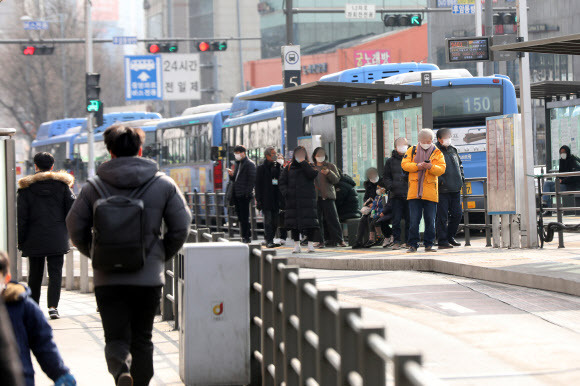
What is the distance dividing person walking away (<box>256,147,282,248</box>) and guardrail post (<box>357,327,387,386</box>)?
1489 centimetres

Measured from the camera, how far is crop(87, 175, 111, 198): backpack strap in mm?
6281

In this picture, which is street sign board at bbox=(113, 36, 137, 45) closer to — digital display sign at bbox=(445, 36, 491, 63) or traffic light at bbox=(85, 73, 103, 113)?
traffic light at bbox=(85, 73, 103, 113)

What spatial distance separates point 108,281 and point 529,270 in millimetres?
7543

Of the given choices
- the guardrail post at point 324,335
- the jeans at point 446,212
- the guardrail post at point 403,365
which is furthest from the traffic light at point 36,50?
the guardrail post at point 403,365

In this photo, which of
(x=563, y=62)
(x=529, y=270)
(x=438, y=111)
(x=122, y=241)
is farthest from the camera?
(x=563, y=62)

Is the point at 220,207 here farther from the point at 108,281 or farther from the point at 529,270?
the point at 108,281

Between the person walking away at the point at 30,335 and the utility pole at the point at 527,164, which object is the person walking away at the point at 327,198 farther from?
the person walking away at the point at 30,335

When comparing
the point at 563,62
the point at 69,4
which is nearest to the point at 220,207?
the point at 563,62

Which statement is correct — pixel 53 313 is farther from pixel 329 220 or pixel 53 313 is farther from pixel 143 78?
pixel 143 78

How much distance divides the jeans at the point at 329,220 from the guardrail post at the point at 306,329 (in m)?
12.5

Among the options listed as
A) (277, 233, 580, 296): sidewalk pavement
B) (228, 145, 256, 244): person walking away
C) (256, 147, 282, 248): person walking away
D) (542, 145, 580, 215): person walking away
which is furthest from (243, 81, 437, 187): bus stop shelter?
(542, 145, 580, 215): person walking away

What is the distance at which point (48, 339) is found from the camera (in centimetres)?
504

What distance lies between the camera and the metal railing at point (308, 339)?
12.7 feet

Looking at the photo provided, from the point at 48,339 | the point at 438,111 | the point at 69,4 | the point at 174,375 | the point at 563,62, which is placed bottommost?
the point at 174,375
